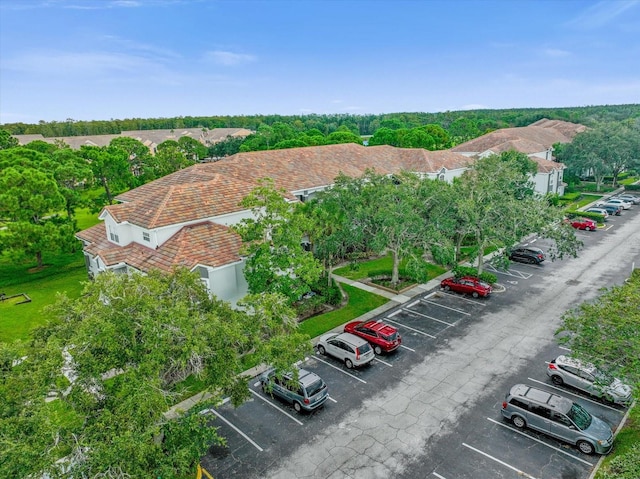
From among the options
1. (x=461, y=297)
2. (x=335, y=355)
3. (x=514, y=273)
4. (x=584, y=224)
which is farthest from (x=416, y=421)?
(x=584, y=224)

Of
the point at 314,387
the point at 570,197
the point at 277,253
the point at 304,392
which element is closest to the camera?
the point at 304,392

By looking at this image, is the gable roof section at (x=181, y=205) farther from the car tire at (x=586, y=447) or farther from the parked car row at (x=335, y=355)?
the car tire at (x=586, y=447)

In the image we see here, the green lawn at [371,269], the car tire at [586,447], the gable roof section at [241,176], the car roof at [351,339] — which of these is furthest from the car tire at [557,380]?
the gable roof section at [241,176]

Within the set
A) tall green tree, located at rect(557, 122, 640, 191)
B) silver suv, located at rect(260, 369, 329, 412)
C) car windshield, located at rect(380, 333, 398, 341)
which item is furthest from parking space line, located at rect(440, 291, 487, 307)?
tall green tree, located at rect(557, 122, 640, 191)

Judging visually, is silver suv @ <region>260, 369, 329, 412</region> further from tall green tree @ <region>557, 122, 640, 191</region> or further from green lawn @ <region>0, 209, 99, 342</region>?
tall green tree @ <region>557, 122, 640, 191</region>

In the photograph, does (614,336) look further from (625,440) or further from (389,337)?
(389,337)

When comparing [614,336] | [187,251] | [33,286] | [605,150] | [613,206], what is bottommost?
[33,286]
